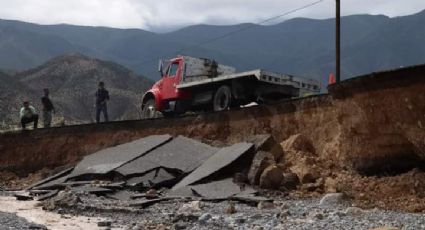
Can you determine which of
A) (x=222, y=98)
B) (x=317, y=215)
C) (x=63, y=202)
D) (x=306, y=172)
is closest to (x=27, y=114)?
(x=222, y=98)

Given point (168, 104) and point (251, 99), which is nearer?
point (251, 99)

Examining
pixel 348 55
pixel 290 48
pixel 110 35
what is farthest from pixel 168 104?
pixel 110 35

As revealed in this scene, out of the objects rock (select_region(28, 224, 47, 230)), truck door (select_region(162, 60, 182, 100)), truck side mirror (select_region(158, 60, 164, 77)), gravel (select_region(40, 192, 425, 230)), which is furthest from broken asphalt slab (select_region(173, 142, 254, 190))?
truck side mirror (select_region(158, 60, 164, 77))

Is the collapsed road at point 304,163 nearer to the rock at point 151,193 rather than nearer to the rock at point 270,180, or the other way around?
the rock at point 270,180

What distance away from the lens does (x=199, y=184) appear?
1370 cm

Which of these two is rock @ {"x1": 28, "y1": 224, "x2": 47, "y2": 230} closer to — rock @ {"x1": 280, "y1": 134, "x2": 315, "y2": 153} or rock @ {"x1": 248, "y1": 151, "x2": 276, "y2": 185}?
rock @ {"x1": 248, "y1": 151, "x2": 276, "y2": 185}

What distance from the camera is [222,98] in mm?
19984

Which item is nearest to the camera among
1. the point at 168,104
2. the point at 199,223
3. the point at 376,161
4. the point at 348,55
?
the point at 199,223

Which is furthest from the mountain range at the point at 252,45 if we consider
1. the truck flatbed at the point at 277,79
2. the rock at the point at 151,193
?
the rock at the point at 151,193

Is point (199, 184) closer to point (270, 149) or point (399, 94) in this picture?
point (270, 149)

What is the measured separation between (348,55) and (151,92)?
94640mm

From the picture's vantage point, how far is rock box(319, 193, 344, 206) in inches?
453

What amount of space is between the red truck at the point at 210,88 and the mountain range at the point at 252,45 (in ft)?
273

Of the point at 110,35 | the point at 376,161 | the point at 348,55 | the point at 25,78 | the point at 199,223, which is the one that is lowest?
the point at 199,223
